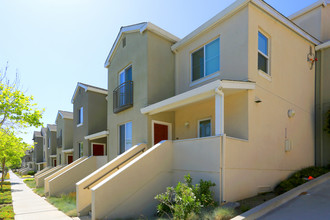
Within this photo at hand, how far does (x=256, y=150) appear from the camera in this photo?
7.88m

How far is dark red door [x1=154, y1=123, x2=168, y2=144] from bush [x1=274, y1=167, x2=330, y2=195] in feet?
16.9

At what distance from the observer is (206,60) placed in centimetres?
1007

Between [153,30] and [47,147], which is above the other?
[153,30]

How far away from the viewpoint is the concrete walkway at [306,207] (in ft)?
17.8

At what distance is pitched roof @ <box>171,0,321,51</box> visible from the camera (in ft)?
27.5

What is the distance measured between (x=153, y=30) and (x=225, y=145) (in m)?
6.88

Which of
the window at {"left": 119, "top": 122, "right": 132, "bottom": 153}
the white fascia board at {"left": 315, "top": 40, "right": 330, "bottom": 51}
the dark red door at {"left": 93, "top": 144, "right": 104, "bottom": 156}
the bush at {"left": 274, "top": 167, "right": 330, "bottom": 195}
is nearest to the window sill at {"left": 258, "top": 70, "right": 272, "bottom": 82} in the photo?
the bush at {"left": 274, "top": 167, "right": 330, "bottom": 195}

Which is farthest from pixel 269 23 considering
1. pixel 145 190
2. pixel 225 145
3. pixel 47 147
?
pixel 47 147

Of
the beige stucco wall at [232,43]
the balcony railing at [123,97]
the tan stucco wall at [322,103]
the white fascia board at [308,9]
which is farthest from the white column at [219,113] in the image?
the white fascia board at [308,9]

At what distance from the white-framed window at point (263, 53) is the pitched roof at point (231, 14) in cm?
100

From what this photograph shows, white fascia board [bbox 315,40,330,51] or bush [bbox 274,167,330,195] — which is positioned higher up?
white fascia board [bbox 315,40,330,51]

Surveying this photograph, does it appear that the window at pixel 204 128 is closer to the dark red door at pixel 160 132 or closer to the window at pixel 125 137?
the dark red door at pixel 160 132

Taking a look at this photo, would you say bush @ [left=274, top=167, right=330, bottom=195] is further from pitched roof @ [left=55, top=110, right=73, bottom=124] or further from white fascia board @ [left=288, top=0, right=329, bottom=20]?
pitched roof @ [left=55, top=110, right=73, bottom=124]

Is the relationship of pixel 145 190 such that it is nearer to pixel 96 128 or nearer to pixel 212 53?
pixel 212 53
